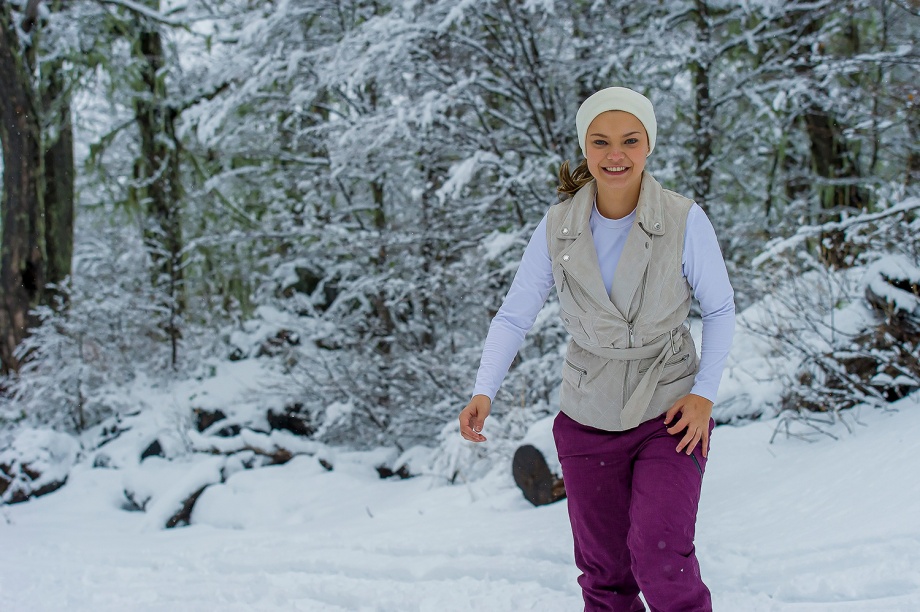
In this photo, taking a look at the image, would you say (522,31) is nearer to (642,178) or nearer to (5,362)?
(642,178)

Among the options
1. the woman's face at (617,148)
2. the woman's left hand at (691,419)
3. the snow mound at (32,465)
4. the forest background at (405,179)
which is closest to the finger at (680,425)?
the woman's left hand at (691,419)

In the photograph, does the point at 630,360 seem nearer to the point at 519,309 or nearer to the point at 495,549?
Result: the point at 519,309

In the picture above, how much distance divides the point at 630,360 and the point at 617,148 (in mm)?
552

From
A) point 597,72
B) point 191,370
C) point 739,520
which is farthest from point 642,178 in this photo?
point 191,370

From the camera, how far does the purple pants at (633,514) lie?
179 centimetres

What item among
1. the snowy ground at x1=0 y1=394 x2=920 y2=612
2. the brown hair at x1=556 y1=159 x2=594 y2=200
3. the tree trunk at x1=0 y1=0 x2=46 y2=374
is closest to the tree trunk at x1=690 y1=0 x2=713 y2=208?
the snowy ground at x1=0 y1=394 x2=920 y2=612

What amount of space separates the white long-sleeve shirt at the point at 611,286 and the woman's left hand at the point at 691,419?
30 millimetres

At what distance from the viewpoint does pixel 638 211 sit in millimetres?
1938

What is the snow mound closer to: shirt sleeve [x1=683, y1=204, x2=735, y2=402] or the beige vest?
the beige vest

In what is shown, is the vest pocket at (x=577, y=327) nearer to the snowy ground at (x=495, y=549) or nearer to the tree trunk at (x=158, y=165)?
the snowy ground at (x=495, y=549)

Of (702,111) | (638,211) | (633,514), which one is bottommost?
(633,514)

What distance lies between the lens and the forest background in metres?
5.72

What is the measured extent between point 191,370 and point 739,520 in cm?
833

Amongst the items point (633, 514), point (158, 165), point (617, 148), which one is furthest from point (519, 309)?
point (158, 165)
